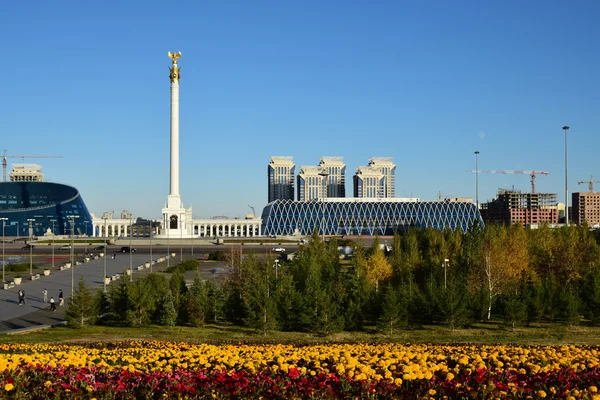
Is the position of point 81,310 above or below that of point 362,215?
below

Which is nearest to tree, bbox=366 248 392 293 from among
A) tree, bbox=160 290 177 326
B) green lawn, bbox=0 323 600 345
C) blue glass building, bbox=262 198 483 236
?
green lawn, bbox=0 323 600 345

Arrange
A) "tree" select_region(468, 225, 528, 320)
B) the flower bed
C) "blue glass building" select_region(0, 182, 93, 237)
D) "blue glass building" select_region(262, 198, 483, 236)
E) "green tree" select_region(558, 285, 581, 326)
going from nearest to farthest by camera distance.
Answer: the flower bed, "green tree" select_region(558, 285, 581, 326), "tree" select_region(468, 225, 528, 320), "blue glass building" select_region(0, 182, 93, 237), "blue glass building" select_region(262, 198, 483, 236)

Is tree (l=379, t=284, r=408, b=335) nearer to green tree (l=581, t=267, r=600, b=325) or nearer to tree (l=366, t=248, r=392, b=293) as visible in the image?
green tree (l=581, t=267, r=600, b=325)

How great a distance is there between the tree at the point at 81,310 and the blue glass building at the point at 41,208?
12377cm

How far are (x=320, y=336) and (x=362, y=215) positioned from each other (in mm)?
145628

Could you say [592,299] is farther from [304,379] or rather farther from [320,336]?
[304,379]

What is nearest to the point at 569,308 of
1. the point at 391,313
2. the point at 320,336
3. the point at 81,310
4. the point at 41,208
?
the point at 391,313

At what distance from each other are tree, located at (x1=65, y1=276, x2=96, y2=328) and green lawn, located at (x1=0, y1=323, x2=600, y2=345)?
0.52 meters

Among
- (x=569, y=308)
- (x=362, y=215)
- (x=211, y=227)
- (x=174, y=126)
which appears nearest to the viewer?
(x=569, y=308)

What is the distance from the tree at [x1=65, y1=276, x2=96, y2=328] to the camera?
3231cm

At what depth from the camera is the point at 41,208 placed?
15525cm

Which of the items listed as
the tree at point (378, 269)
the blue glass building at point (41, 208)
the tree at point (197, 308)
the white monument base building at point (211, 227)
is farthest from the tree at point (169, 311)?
the white monument base building at point (211, 227)

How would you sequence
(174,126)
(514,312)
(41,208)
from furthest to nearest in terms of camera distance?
→ 1. (41,208)
2. (174,126)
3. (514,312)

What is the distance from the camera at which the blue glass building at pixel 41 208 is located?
151 meters
